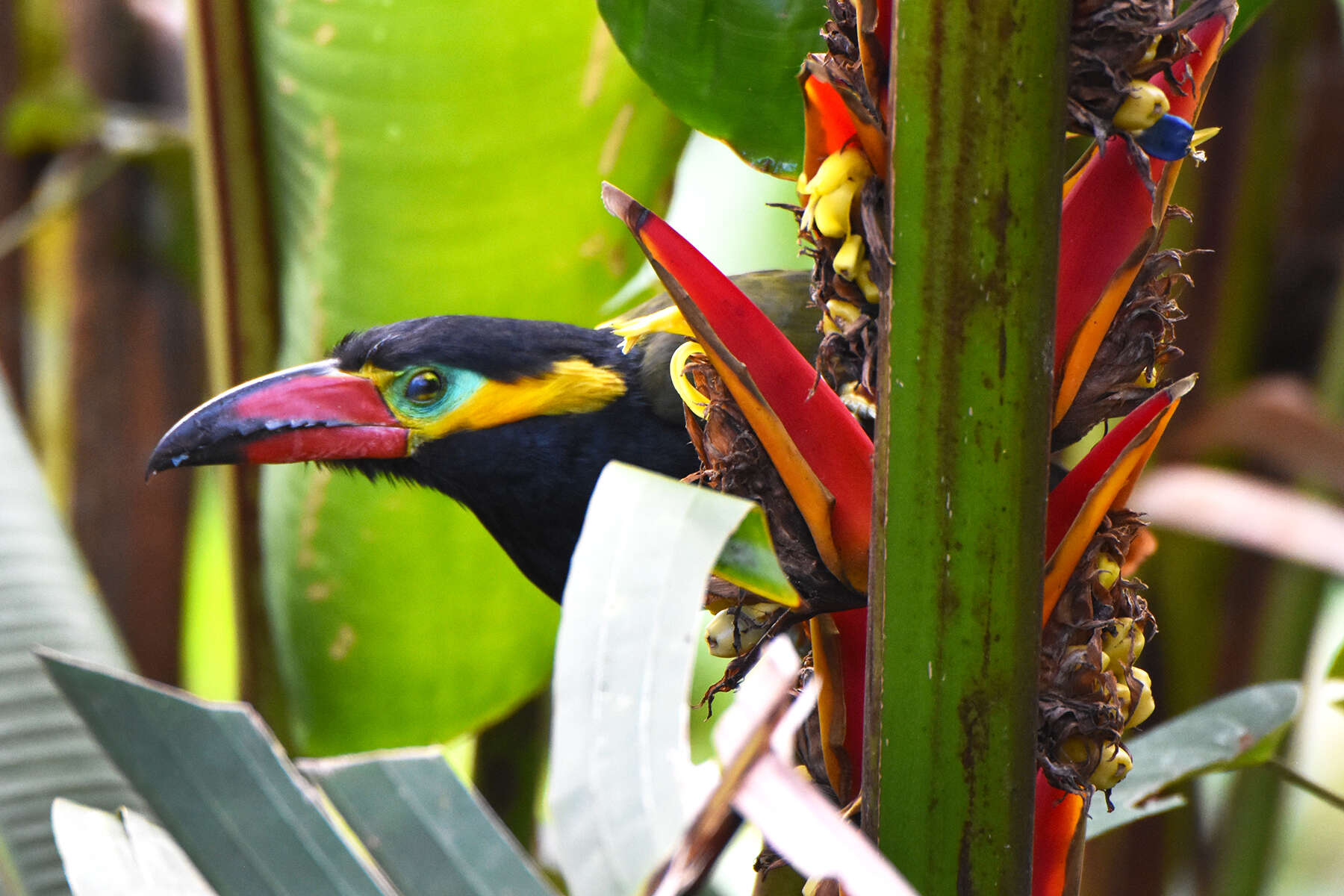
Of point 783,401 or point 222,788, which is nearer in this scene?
point 783,401

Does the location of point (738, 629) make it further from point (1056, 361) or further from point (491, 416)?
point (491, 416)

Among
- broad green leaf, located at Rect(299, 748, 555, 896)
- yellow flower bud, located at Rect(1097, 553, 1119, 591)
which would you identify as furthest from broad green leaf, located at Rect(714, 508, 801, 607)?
broad green leaf, located at Rect(299, 748, 555, 896)

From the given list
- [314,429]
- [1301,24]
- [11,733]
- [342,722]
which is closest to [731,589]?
[314,429]

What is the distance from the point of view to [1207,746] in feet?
2.03

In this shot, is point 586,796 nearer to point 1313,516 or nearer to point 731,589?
point 731,589

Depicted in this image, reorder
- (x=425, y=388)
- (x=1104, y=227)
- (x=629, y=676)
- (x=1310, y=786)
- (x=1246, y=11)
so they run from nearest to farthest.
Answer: (x=629, y=676), (x=1104, y=227), (x=1246, y=11), (x=1310, y=786), (x=425, y=388)

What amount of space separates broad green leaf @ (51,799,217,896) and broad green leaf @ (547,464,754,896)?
217 millimetres

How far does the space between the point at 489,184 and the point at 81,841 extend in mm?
574

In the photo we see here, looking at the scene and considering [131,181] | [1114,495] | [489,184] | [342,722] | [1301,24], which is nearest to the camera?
[1114,495]

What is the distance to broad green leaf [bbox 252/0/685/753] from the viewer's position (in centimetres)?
85

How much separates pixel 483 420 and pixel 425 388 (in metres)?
0.06

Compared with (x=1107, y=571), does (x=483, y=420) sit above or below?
below

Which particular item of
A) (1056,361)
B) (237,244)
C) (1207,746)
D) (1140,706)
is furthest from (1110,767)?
(237,244)

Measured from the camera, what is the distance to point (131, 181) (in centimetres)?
158
